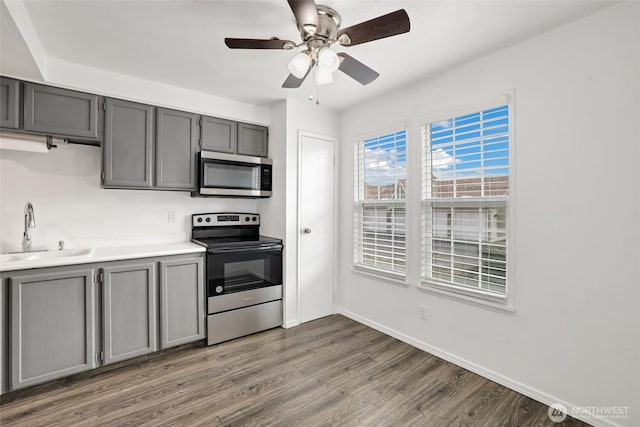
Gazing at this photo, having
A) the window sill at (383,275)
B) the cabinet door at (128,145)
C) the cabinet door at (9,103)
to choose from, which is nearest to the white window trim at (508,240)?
the window sill at (383,275)

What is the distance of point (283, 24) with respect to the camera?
1.88m

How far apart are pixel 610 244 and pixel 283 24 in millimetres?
2387

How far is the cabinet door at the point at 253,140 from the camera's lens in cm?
324

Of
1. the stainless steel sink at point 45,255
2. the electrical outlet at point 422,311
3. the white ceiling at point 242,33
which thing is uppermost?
the white ceiling at point 242,33

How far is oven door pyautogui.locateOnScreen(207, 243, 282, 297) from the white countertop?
0.65 feet

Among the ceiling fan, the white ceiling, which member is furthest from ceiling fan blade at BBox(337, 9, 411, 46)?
the white ceiling

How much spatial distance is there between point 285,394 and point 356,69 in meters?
2.24

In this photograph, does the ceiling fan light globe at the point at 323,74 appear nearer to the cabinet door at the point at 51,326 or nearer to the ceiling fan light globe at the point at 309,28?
the ceiling fan light globe at the point at 309,28

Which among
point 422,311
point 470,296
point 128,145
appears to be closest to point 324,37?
point 128,145

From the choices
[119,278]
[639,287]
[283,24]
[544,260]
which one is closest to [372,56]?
[283,24]

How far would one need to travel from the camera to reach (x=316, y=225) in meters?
3.39

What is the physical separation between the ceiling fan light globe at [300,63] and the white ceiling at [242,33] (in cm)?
33

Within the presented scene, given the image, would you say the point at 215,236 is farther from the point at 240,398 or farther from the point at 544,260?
the point at 544,260

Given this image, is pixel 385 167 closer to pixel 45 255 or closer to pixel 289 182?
pixel 289 182
